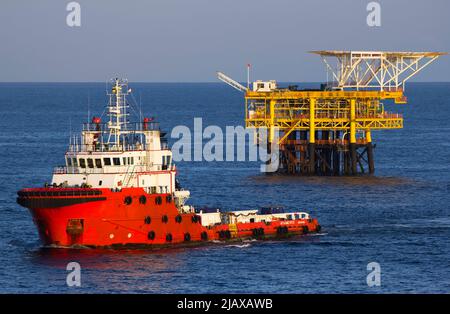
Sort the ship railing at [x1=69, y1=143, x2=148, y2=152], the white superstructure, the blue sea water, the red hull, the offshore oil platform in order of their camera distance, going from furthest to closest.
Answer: the offshore oil platform < the ship railing at [x1=69, y1=143, x2=148, y2=152] < the white superstructure < the red hull < the blue sea water

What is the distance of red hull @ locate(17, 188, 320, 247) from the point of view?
257 ft

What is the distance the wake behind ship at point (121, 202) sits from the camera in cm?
7850

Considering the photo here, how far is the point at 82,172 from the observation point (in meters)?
80.9

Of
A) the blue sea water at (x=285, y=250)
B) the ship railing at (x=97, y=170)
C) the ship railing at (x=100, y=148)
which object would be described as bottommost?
the blue sea water at (x=285, y=250)

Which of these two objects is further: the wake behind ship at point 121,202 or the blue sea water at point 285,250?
the wake behind ship at point 121,202

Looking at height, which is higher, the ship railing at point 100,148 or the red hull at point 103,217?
the ship railing at point 100,148

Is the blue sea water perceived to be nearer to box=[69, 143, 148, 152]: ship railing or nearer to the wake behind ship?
the wake behind ship

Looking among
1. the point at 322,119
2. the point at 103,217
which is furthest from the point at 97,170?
the point at 322,119

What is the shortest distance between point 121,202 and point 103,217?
4.41 feet

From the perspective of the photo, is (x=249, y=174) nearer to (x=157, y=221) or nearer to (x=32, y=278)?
(x=157, y=221)

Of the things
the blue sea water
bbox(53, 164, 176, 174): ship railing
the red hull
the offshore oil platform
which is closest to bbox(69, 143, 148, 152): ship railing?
bbox(53, 164, 176, 174): ship railing

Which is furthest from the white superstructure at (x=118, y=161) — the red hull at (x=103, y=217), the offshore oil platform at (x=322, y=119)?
the offshore oil platform at (x=322, y=119)

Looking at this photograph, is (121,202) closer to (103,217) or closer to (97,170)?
(103,217)

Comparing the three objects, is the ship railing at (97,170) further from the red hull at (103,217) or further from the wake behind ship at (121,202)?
the red hull at (103,217)
